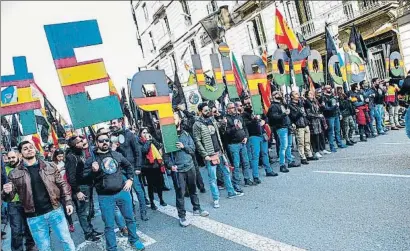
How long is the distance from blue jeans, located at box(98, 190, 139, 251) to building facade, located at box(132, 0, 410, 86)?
40.3 feet

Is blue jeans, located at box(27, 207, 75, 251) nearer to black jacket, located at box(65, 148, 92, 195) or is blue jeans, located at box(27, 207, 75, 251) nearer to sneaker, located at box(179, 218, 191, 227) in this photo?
black jacket, located at box(65, 148, 92, 195)

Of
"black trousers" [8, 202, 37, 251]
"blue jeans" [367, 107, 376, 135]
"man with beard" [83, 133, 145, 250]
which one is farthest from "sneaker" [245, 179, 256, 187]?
"blue jeans" [367, 107, 376, 135]

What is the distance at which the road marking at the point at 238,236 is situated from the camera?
361cm

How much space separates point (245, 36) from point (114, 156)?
21691 millimetres

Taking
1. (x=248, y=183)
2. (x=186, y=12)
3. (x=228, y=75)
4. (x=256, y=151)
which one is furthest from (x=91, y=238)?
(x=186, y=12)

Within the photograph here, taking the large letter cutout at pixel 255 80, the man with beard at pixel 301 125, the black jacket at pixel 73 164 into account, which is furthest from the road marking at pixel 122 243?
the man with beard at pixel 301 125

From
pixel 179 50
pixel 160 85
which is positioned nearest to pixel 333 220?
pixel 160 85

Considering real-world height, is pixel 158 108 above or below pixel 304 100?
above

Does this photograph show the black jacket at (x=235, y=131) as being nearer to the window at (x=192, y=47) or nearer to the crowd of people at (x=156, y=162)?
the crowd of people at (x=156, y=162)

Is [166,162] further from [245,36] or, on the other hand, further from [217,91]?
[245,36]

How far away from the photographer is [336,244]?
338 centimetres

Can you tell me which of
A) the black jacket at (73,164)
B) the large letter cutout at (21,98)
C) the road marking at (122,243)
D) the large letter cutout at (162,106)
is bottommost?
the road marking at (122,243)

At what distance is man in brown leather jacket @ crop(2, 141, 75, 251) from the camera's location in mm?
3777

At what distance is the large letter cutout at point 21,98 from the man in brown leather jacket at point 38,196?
239 cm
